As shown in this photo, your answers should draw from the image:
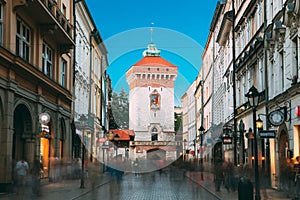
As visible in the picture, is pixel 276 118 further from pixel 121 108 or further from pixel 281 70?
pixel 121 108

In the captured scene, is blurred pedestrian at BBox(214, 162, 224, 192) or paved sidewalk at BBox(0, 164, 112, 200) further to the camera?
blurred pedestrian at BBox(214, 162, 224, 192)

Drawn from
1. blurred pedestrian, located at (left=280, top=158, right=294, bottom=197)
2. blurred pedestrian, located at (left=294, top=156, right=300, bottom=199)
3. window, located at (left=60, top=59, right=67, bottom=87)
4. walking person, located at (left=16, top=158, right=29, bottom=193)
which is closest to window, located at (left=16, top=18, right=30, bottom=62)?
walking person, located at (left=16, top=158, right=29, bottom=193)

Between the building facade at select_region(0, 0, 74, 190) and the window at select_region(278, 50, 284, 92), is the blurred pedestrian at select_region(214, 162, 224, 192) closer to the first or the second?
the window at select_region(278, 50, 284, 92)

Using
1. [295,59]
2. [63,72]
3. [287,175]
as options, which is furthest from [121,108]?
[63,72]

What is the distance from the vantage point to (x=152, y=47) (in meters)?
13.1

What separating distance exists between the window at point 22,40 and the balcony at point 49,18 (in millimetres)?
682

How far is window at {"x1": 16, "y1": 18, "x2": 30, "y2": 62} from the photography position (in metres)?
24.7

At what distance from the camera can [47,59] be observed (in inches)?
1215

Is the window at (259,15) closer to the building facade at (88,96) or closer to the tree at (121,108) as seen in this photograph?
the building facade at (88,96)

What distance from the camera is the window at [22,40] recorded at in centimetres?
2472

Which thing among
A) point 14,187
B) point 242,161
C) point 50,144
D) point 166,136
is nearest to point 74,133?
point 50,144

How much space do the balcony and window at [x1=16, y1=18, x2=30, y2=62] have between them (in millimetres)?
682

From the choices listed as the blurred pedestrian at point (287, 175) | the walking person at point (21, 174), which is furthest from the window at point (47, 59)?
the blurred pedestrian at point (287, 175)

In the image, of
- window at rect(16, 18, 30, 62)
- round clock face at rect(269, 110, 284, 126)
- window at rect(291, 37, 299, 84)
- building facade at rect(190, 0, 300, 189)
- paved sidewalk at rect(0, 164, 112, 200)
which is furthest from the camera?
window at rect(16, 18, 30, 62)
